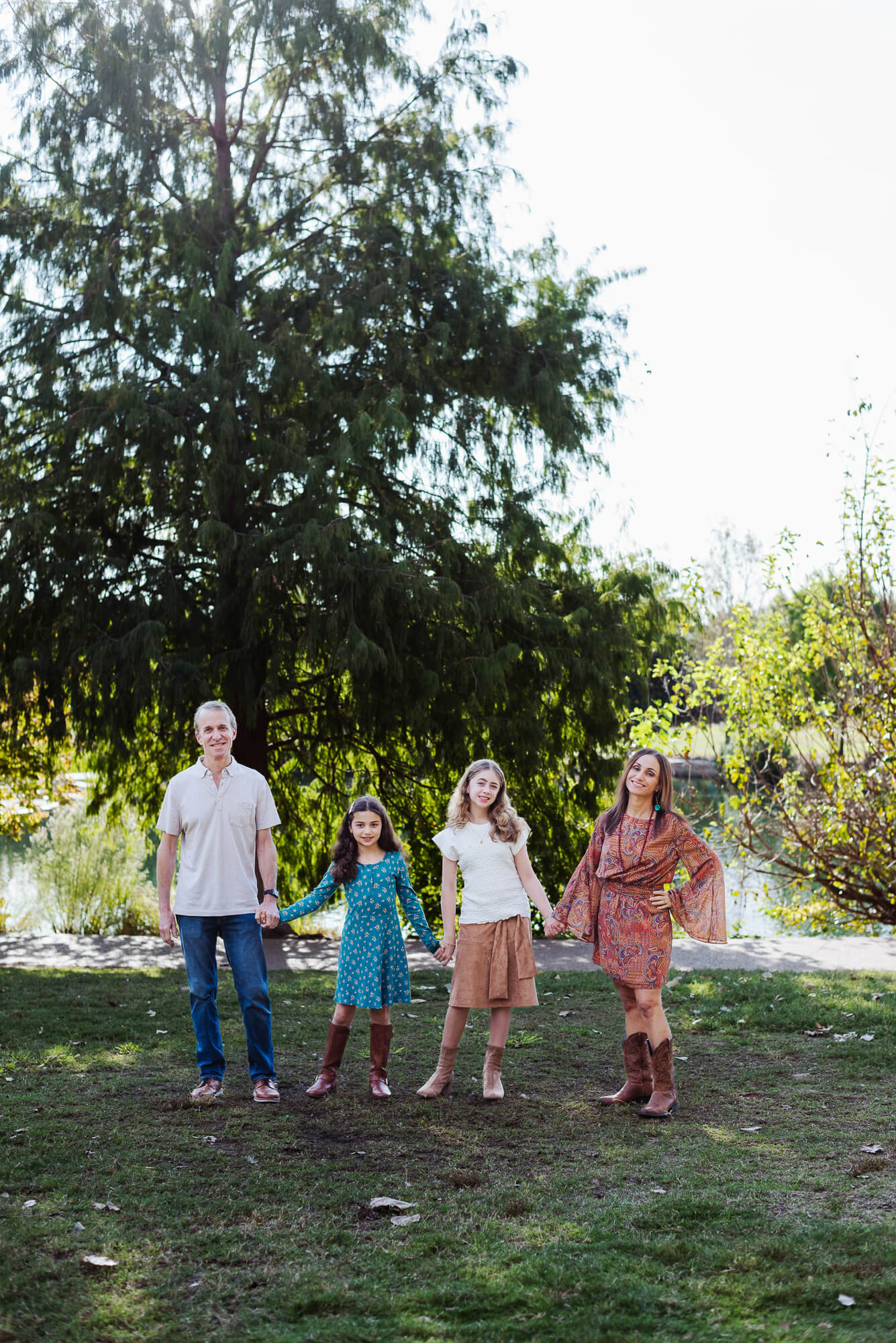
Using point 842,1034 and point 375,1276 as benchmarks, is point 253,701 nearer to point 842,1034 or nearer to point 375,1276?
point 842,1034

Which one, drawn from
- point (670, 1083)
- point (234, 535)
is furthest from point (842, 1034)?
point (234, 535)

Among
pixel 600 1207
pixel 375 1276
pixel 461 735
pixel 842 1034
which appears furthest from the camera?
pixel 461 735

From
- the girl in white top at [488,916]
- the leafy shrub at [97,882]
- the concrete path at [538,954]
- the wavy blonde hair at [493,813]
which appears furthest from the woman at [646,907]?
the leafy shrub at [97,882]

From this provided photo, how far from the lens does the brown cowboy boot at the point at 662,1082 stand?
4.64m

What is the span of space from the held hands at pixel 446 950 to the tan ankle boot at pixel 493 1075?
17.4 inches

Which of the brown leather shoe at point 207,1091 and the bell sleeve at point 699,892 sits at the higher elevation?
the bell sleeve at point 699,892

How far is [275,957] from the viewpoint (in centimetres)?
905

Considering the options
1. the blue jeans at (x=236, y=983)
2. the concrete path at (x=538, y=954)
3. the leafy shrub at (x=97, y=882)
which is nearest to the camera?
the blue jeans at (x=236, y=983)

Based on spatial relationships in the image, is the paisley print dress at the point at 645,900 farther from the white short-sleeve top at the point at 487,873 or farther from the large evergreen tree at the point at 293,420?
the large evergreen tree at the point at 293,420

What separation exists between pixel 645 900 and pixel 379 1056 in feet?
4.32

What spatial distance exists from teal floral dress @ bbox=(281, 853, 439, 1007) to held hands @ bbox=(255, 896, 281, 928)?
0.42ft

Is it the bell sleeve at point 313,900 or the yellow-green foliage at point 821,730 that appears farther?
the yellow-green foliage at point 821,730

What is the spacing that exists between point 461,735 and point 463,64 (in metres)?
6.23

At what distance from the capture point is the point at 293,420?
9.13 m
